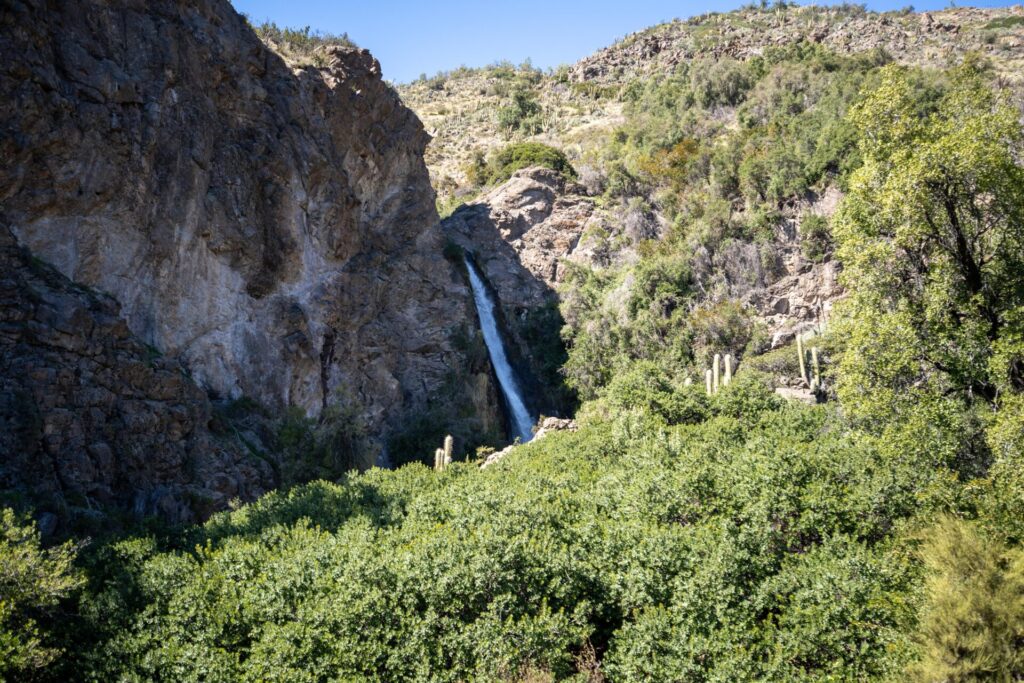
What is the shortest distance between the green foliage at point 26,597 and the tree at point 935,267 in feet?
49.2

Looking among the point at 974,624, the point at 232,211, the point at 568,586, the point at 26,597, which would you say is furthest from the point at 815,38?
the point at 26,597

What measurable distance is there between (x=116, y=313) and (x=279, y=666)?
15.5m

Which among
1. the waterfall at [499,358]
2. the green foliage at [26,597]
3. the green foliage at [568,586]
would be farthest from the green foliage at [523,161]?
the green foliage at [26,597]

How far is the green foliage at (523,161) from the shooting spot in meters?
60.4

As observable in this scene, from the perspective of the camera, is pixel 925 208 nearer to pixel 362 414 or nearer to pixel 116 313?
pixel 116 313

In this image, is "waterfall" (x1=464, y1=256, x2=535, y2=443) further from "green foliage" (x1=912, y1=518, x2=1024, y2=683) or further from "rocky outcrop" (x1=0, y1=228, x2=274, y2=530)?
"green foliage" (x1=912, y1=518, x2=1024, y2=683)

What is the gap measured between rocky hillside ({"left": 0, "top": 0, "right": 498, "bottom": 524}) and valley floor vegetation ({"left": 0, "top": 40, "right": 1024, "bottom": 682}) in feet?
27.6

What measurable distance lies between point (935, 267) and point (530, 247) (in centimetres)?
4028

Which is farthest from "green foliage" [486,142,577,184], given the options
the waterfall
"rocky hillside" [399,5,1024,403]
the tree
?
the tree

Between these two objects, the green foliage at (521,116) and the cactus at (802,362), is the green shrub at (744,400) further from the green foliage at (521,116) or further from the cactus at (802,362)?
the green foliage at (521,116)

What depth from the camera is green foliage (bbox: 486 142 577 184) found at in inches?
2378

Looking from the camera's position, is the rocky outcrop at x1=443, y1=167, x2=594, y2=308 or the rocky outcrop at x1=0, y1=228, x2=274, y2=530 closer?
the rocky outcrop at x1=0, y1=228, x2=274, y2=530

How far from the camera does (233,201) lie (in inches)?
1163

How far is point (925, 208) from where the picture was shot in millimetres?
14336
